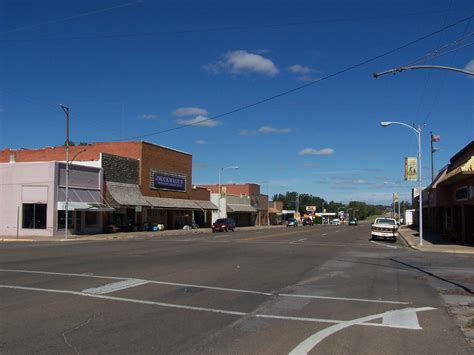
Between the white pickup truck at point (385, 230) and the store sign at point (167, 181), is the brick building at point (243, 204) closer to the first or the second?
the store sign at point (167, 181)

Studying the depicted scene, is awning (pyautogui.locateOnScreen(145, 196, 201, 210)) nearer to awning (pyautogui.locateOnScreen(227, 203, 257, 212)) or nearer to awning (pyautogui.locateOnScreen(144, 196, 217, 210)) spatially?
awning (pyautogui.locateOnScreen(144, 196, 217, 210))

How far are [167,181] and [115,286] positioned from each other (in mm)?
53014

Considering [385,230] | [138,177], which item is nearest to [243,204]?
[138,177]

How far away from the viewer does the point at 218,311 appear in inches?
392

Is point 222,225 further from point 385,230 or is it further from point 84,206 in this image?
point 385,230

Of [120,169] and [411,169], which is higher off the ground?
[120,169]

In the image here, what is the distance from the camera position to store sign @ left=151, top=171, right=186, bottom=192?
6222 cm

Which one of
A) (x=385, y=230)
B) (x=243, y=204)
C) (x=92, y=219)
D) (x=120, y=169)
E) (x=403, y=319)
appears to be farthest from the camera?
(x=243, y=204)

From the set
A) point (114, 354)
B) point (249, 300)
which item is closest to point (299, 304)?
point (249, 300)

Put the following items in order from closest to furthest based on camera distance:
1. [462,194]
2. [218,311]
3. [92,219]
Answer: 1. [218,311]
2. [462,194]
3. [92,219]

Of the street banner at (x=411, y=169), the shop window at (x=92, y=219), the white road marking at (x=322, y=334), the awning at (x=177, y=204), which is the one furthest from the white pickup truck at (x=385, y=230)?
the white road marking at (x=322, y=334)

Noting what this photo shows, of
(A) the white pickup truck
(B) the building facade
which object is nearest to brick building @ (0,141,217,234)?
(A) the white pickup truck

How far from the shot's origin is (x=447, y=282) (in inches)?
606

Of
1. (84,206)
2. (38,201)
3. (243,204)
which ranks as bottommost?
(84,206)
